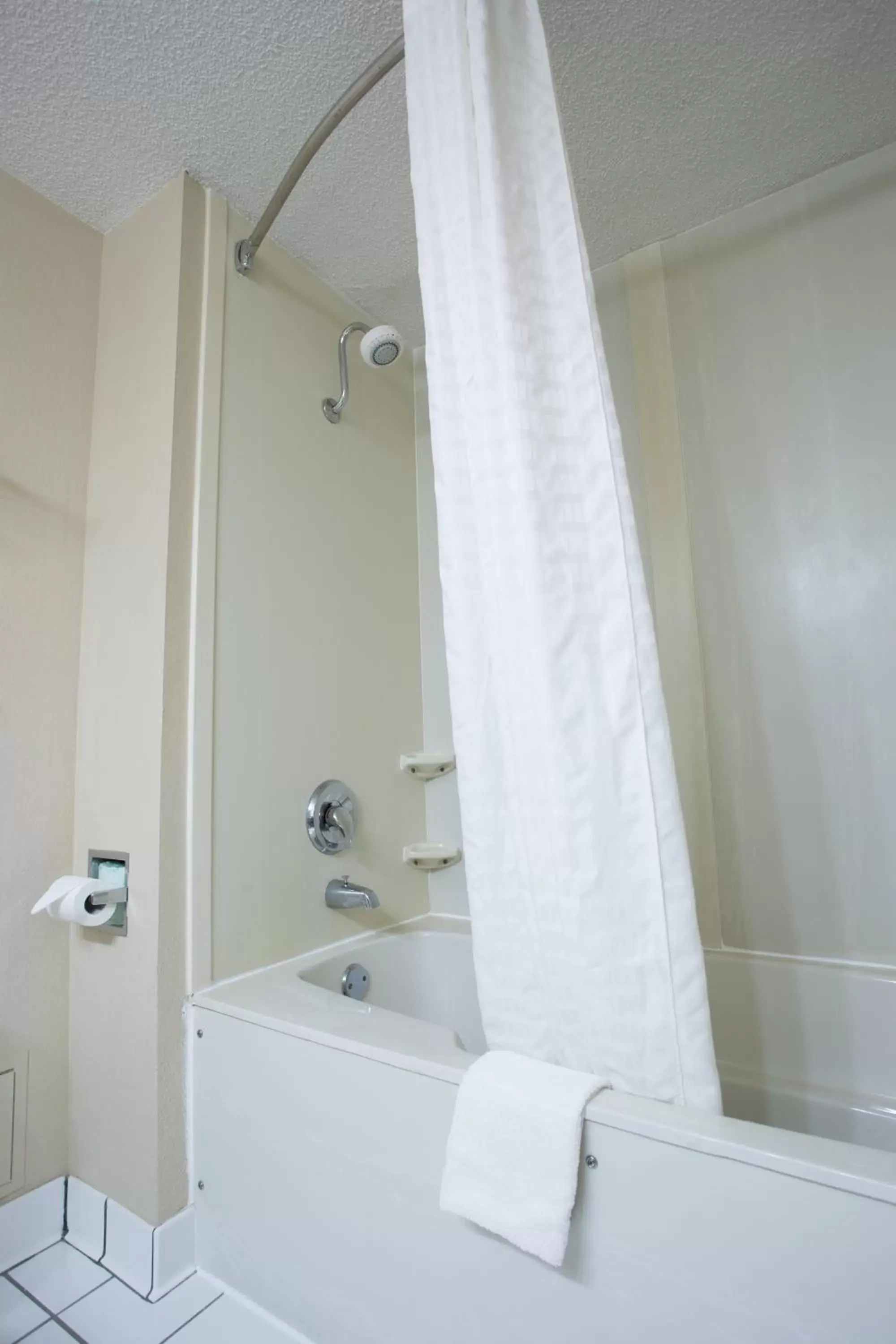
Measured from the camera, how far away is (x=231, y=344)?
53.2 inches

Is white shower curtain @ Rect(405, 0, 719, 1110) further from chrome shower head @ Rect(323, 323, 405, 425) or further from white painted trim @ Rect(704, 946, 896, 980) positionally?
white painted trim @ Rect(704, 946, 896, 980)

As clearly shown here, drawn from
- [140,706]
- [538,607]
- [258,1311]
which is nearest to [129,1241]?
[258,1311]

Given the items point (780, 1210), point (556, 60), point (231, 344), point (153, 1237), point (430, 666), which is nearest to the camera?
point (780, 1210)

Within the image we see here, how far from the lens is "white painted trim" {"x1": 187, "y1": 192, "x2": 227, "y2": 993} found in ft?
3.70

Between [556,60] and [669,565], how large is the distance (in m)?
0.95

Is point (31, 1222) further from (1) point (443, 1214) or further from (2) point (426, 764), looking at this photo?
(2) point (426, 764)

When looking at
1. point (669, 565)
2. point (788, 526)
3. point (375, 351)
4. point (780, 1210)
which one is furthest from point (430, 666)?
point (780, 1210)

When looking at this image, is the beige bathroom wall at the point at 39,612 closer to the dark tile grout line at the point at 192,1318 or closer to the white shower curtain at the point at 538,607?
the dark tile grout line at the point at 192,1318

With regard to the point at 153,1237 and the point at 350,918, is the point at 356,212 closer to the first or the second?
the point at 350,918

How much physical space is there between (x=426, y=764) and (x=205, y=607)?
695mm

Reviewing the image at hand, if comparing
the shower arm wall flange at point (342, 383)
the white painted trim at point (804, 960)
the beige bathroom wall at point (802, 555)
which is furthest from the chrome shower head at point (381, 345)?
the white painted trim at point (804, 960)

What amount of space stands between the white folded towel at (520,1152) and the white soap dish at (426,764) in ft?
3.07

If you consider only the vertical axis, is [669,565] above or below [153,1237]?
above

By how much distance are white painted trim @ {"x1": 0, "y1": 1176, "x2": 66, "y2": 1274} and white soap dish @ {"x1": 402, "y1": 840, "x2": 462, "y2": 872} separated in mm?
874
